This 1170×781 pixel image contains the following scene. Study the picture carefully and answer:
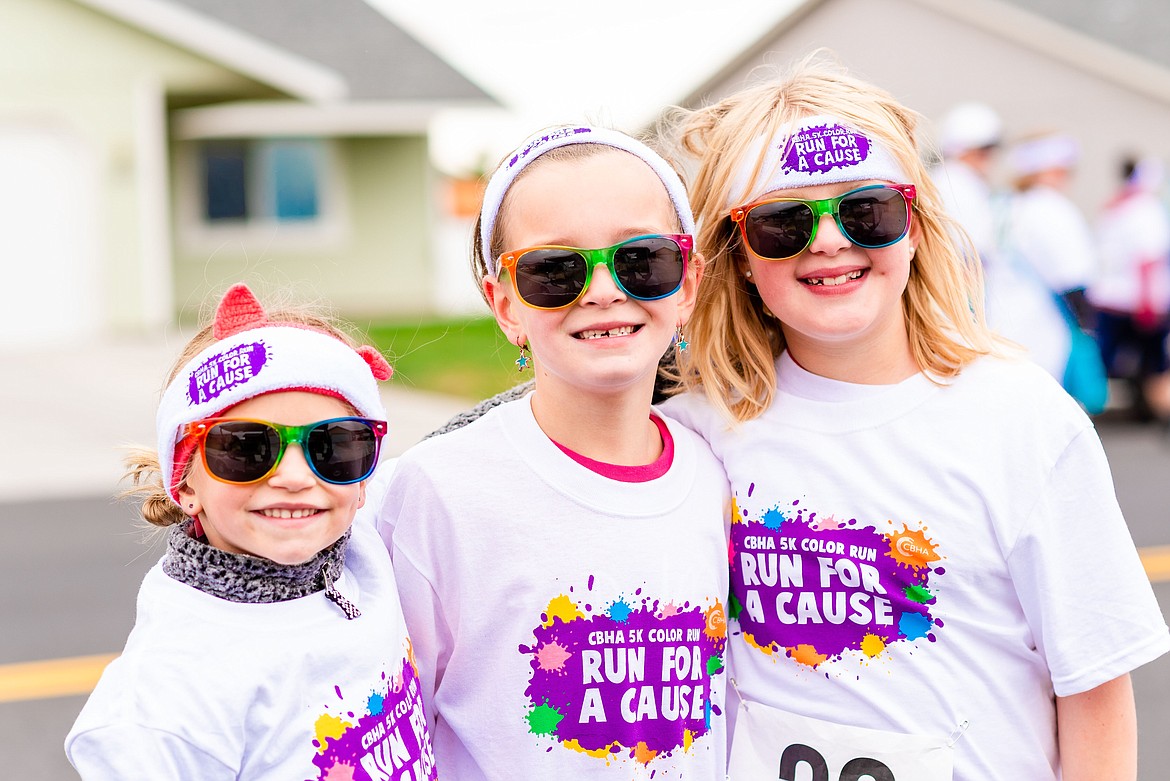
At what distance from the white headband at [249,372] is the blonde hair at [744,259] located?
745 millimetres

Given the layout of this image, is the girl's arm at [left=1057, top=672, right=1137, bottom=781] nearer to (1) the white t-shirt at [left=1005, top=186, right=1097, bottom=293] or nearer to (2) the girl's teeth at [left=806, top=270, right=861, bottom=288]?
(2) the girl's teeth at [left=806, top=270, right=861, bottom=288]

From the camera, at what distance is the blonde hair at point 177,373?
2.04 m

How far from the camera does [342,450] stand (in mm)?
1914

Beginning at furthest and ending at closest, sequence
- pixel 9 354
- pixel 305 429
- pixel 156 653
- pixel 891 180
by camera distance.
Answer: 1. pixel 9 354
2. pixel 891 180
3. pixel 305 429
4. pixel 156 653

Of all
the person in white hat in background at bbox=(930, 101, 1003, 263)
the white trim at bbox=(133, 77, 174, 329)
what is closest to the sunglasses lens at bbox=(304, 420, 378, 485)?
the person in white hat in background at bbox=(930, 101, 1003, 263)

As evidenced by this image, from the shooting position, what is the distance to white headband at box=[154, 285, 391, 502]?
1.89 m

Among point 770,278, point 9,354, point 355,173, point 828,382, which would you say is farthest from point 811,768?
point 355,173

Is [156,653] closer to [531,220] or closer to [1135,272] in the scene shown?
[531,220]

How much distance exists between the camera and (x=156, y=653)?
5.66 ft

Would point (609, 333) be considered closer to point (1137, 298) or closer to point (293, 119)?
point (1137, 298)

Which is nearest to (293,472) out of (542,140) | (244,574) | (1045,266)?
(244,574)

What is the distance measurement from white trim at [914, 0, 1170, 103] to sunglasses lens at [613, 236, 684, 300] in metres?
18.0

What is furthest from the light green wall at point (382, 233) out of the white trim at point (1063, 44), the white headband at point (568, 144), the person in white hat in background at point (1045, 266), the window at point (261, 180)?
the white headband at point (568, 144)

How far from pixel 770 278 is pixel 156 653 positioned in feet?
4.08
